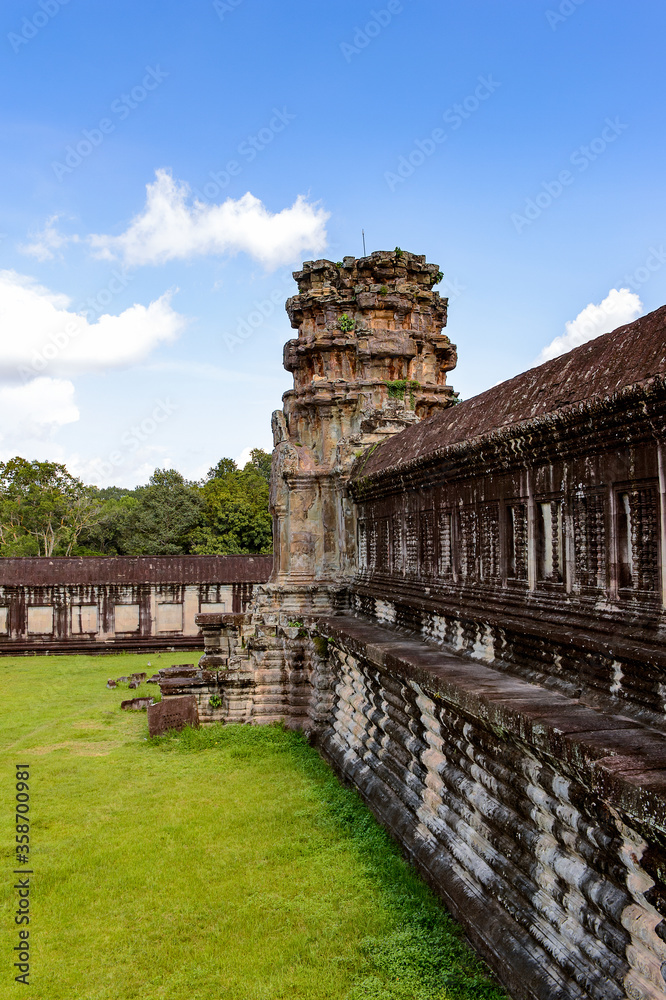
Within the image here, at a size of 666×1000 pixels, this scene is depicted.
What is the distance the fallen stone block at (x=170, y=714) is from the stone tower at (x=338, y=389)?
6.16ft

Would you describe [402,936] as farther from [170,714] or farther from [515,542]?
[170,714]

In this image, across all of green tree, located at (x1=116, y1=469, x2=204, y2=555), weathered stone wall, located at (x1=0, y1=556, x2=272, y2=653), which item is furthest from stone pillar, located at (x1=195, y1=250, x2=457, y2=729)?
green tree, located at (x1=116, y1=469, x2=204, y2=555)

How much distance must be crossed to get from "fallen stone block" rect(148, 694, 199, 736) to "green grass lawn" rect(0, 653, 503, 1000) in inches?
32.5

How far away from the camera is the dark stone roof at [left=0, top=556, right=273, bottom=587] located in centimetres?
2377

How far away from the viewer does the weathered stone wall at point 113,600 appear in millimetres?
22859

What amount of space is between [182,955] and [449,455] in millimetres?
4012

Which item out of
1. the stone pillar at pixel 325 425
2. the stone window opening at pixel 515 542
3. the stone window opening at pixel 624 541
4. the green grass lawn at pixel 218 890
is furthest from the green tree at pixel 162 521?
the stone window opening at pixel 624 541

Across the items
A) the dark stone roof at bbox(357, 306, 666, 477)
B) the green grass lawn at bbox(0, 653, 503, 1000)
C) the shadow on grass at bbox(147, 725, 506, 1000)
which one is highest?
the dark stone roof at bbox(357, 306, 666, 477)

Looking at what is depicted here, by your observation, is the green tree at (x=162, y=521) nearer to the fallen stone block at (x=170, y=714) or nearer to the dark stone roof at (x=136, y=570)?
the dark stone roof at (x=136, y=570)

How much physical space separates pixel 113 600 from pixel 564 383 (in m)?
20.8

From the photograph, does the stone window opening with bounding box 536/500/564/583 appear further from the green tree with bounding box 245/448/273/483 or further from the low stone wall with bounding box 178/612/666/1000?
the green tree with bounding box 245/448/273/483

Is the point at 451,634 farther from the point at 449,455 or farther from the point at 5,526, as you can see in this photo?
the point at 5,526

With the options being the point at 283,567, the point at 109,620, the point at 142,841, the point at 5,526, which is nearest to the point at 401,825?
the point at 142,841

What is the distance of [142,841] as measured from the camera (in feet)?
21.7
